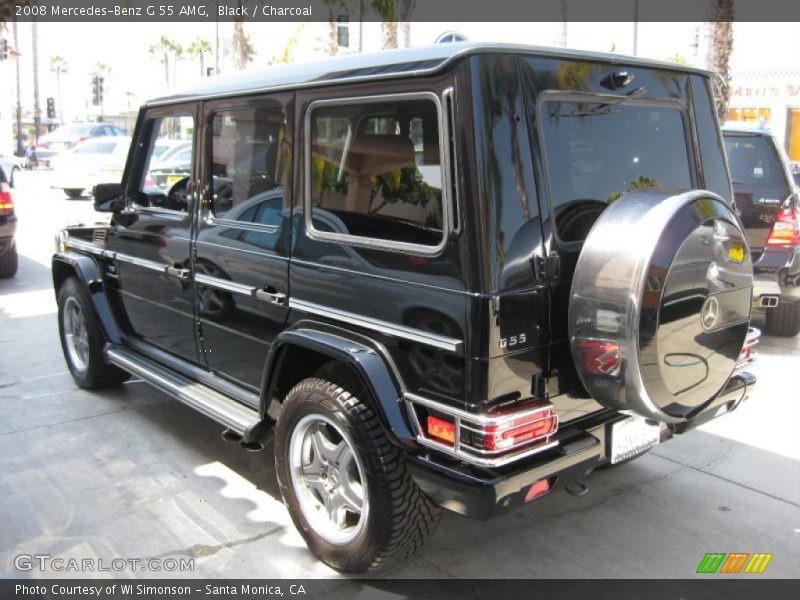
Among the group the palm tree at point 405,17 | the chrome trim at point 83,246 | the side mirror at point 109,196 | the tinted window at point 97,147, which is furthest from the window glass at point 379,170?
the tinted window at point 97,147

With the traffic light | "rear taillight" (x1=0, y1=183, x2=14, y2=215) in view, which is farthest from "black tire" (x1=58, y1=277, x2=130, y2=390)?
the traffic light

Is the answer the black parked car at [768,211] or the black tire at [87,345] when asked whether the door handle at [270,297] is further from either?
the black parked car at [768,211]

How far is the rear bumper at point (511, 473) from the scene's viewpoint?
2527 mm

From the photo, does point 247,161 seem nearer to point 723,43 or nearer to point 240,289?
point 240,289

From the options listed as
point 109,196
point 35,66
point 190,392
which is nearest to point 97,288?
point 109,196

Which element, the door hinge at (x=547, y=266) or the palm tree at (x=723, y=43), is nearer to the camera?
the door hinge at (x=547, y=266)

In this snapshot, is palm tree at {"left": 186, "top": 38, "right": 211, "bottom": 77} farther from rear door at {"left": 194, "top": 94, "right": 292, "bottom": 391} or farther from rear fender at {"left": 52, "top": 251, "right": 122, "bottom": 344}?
rear door at {"left": 194, "top": 94, "right": 292, "bottom": 391}

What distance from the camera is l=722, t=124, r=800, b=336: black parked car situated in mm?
6363

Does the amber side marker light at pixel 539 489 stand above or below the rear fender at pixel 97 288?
below

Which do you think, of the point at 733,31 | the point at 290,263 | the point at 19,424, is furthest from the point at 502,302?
the point at 733,31

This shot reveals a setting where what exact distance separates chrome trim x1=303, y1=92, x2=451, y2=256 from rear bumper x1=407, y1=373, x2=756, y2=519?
2.47 ft

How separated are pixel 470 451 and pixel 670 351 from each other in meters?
0.78

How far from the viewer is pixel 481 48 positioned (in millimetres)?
2553

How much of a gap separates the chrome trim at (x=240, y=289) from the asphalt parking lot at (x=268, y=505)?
105cm
